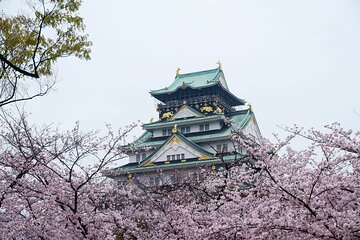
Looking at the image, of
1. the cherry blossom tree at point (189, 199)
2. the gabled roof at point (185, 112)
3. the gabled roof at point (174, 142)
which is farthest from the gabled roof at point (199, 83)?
the cherry blossom tree at point (189, 199)

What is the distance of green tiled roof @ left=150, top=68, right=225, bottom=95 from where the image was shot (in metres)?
34.6

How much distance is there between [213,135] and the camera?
31.2 m

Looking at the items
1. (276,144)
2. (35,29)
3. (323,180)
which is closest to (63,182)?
(35,29)

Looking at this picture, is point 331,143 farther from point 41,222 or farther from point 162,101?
point 162,101

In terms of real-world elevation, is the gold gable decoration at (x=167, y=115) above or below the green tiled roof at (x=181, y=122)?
above

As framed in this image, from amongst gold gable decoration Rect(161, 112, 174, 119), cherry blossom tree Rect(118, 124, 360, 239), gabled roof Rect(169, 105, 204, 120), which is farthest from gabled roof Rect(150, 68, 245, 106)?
cherry blossom tree Rect(118, 124, 360, 239)

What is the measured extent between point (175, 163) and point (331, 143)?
23055mm

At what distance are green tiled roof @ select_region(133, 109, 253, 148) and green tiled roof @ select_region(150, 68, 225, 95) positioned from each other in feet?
10.8

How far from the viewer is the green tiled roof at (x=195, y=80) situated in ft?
113

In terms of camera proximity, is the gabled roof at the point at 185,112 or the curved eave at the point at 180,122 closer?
the curved eave at the point at 180,122

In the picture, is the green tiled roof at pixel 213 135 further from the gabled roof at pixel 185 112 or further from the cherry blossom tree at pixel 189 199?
the cherry blossom tree at pixel 189 199

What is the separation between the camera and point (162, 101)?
119ft

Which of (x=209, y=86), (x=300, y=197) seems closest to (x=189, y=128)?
(x=209, y=86)

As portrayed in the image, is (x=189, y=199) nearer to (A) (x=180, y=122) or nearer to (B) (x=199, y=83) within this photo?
(A) (x=180, y=122)
